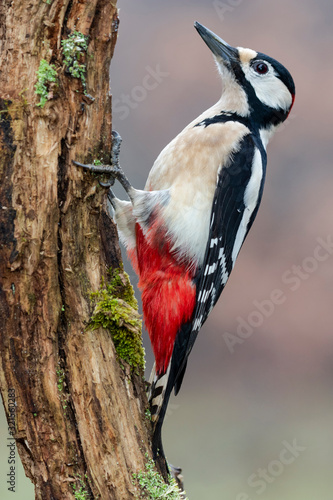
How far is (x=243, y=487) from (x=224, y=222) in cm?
309

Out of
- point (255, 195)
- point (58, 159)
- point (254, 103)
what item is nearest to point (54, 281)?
point (58, 159)

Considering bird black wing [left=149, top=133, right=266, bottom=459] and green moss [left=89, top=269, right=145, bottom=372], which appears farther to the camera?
bird black wing [left=149, top=133, right=266, bottom=459]

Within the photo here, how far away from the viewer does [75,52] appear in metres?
1.75

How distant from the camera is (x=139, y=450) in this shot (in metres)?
1.86

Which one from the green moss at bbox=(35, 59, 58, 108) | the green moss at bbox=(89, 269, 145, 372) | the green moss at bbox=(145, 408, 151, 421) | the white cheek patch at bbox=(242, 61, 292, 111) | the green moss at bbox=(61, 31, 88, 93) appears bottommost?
the green moss at bbox=(145, 408, 151, 421)

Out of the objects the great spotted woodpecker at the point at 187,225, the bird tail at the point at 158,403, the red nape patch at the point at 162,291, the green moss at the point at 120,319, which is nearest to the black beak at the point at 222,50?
the great spotted woodpecker at the point at 187,225

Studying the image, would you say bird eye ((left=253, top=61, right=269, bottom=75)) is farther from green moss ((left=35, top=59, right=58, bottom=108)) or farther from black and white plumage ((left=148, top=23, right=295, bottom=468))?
green moss ((left=35, top=59, right=58, bottom=108))

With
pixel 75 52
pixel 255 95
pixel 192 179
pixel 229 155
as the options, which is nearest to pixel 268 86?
pixel 255 95

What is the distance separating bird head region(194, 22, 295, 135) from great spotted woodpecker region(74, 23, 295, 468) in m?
0.13

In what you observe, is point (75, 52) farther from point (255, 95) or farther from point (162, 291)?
point (255, 95)

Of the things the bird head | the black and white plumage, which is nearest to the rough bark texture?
the black and white plumage

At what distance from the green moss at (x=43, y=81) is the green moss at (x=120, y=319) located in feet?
1.94

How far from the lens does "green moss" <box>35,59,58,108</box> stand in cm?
172

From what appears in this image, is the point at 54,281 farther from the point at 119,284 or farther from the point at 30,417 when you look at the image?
the point at 30,417
